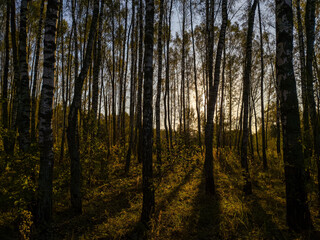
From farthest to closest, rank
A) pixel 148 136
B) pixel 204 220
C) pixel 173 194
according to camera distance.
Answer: pixel 173 194
pixel 204 220
pixel 148 136

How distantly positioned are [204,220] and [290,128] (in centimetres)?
322

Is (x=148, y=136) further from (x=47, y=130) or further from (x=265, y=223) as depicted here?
(x=265, y=223)

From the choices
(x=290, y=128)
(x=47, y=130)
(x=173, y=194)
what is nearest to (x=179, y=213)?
(x=173, y=194)

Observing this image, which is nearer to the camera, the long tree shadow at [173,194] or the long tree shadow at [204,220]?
the long tree shadow at [204,220]

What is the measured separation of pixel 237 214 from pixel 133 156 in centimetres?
873

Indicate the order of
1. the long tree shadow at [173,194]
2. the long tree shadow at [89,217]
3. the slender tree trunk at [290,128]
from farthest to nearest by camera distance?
the long tree shadow at [173,194] < the long tree shadow at [89,217] < the slender tree trunk at [290,128]

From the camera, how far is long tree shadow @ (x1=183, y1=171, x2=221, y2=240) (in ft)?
13.5

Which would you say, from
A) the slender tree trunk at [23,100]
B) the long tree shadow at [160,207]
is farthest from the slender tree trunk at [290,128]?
the slender tree trunk at [23,100]

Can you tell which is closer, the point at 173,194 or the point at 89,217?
the point at 89,217

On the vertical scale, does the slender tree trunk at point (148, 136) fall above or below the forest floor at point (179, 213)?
→ above

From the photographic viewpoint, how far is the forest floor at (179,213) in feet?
13.3

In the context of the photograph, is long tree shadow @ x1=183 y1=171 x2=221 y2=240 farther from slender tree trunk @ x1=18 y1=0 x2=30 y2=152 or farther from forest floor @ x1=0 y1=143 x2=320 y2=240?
slender tree trunk @ x1=18 y1=0 x2=30 y2=152

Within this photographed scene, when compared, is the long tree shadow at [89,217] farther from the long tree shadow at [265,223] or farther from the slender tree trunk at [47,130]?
the long tree shadow at [265,223]

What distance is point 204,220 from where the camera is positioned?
4742 mm
